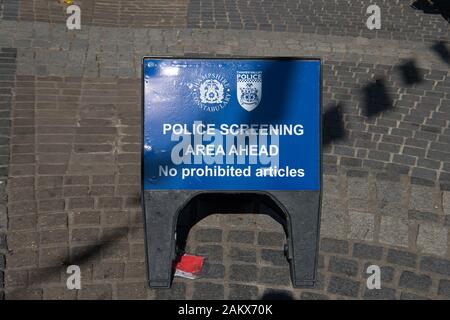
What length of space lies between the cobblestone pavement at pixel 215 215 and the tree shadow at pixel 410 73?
0.7 inches

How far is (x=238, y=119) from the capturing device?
3.75m

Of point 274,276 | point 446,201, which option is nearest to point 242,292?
point 274,276

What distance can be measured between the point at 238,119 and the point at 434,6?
7.46 metres

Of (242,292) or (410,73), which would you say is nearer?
(242,292)

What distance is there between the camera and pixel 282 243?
4301mm

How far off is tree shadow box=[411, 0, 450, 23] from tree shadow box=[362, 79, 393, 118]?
3467 mm

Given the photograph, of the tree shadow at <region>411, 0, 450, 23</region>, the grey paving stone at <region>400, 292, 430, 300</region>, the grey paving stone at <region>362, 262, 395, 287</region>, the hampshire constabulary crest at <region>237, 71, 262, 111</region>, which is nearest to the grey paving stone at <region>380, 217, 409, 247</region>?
the grey paving stone at <region>362, 262, 395, 287</region>

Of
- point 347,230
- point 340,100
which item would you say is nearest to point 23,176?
point 347,230

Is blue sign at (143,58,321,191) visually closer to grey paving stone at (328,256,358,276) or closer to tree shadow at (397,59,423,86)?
grey paving stone at (328,256,358,276)

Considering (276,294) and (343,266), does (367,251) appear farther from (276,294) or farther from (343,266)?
(276,294)

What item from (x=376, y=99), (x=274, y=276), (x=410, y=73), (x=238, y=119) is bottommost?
(x=274, y=276)

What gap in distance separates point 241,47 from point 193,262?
4.53 metres
